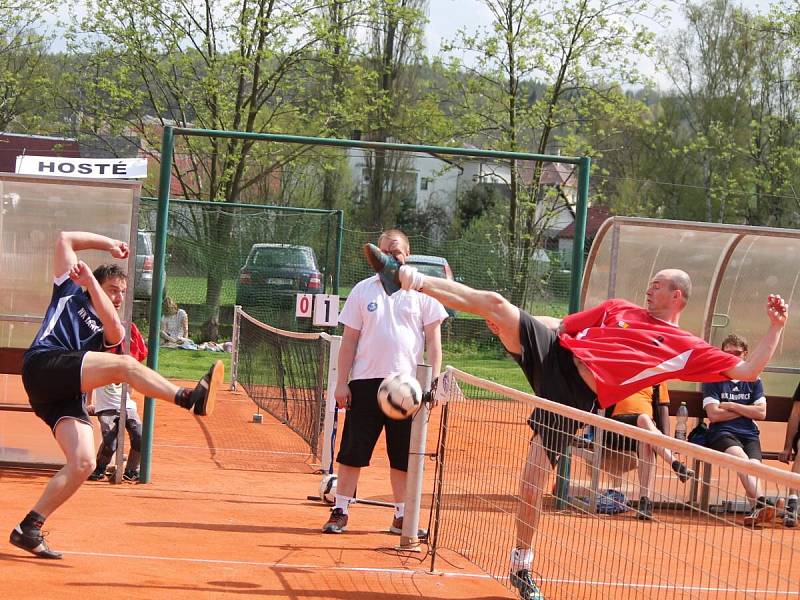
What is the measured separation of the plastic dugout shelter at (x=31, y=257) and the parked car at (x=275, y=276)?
11.1 metres

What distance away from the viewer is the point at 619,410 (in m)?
10.1

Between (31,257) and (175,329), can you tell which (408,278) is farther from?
(175,329)

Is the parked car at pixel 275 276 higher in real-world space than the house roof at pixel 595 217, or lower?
lower

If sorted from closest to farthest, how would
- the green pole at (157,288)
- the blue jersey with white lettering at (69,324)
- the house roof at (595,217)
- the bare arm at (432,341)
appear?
the blue jersey with white lettering at (69,324) → the bare arm at (432,341) → the green pole at (157,288) → the house roof at (595,217)

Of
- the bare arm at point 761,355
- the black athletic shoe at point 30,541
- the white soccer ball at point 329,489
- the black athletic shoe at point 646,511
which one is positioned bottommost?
the white soccer ball at point 329,489

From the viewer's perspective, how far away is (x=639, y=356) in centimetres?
650

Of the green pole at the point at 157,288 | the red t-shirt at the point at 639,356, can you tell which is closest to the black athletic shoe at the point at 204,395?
the red t-shirt at the point at 639,356

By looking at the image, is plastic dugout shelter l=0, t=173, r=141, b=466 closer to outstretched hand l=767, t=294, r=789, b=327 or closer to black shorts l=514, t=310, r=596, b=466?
black shorts l=514, t=310, r=596, b=466

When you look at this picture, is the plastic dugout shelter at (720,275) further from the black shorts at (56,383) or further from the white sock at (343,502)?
the black shorts at (56,383)

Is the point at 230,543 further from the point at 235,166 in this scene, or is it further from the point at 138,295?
the point at 235,166

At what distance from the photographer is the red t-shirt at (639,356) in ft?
21.1

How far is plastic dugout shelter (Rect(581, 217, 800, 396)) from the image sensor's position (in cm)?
1110

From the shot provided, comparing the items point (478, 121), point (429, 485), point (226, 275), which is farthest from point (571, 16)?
point (429, 485)

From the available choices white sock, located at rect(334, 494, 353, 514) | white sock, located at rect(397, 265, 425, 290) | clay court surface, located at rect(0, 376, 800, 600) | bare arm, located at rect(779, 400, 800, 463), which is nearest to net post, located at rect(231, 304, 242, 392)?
clay court surface, located at rect(0, 376, 800, 600)
